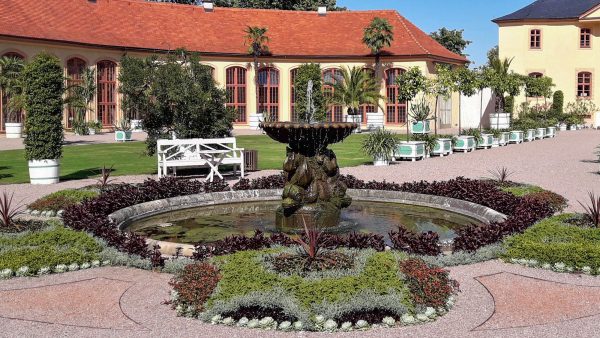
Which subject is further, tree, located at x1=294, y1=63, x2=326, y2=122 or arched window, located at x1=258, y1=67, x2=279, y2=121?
arched window, located at x1=258, y1=67, x2=279, y2=121

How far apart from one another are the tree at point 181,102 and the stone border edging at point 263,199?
573 centimetres

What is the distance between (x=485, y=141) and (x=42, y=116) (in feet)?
59.6

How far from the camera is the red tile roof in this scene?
3697 centimetres

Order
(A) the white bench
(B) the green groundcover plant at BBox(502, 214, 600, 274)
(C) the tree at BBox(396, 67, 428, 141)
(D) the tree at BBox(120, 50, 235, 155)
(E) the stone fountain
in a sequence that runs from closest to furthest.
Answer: (B) the green groundcover plant at BBox(502, 214, 600, 274) → (E) the stone fountain → (A) the white bench → (D) the tree at BBox(120, 50, 235, 155) → (C) the tree at BBox(396, 67, 428, 141)

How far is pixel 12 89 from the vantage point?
30.6m

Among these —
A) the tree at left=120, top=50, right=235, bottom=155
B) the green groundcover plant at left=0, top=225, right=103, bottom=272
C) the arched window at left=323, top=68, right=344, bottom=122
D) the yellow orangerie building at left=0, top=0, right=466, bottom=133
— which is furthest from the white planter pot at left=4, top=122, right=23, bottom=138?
the green groundcover plant at left=0, top=225, right=103, bottom=272

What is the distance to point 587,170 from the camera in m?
19.0

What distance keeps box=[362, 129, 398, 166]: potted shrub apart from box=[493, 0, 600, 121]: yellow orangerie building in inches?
1140

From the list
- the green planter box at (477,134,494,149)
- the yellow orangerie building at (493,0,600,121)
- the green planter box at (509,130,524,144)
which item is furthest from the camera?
the yellow orangerie building at (493,0,600,121)

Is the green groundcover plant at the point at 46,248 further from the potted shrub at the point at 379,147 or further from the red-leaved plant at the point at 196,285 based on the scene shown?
the potted shrub at the point at 379,147

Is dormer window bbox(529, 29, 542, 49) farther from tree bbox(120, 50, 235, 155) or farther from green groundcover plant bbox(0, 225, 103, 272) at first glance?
green groundcover plant bbox(0, 225, 103, 272)

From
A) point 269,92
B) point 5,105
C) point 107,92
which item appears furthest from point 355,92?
point 5,105

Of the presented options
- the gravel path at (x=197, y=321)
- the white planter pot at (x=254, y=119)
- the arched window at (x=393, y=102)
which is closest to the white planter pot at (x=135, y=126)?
the white planter pot at (x=254, y=119)

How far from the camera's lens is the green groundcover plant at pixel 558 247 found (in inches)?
314
